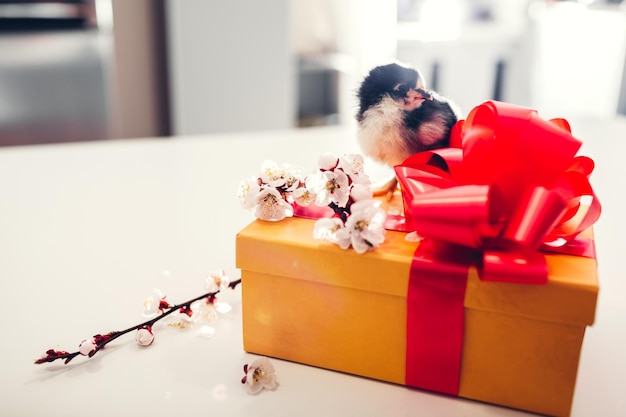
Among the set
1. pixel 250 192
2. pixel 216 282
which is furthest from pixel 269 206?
pixel 216 282

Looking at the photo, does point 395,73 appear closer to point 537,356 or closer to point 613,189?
point 537,356

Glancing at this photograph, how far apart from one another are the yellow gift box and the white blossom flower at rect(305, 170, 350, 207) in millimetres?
34

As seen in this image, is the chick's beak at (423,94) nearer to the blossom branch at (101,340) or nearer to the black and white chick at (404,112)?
the black and white chick at (404,112)

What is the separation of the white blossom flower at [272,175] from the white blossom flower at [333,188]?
0.05 m

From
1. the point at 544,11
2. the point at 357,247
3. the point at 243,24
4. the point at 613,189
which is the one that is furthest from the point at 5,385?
the point at 544,11

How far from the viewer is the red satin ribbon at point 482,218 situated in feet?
1.36

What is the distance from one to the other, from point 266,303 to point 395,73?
0.25m

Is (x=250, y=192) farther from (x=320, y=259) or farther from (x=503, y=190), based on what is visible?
(x=503, y=190)

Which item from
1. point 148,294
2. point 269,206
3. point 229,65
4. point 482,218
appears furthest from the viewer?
point 229,65

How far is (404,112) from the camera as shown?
54 cm

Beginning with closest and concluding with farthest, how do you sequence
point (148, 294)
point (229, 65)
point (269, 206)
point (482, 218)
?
point (482, 218) → point (269, 206) → point (148, 294) → point (229, 65)

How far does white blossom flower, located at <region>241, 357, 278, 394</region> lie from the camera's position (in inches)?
18.1

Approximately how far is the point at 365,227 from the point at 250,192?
0.12 metres

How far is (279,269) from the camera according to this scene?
0.48m
